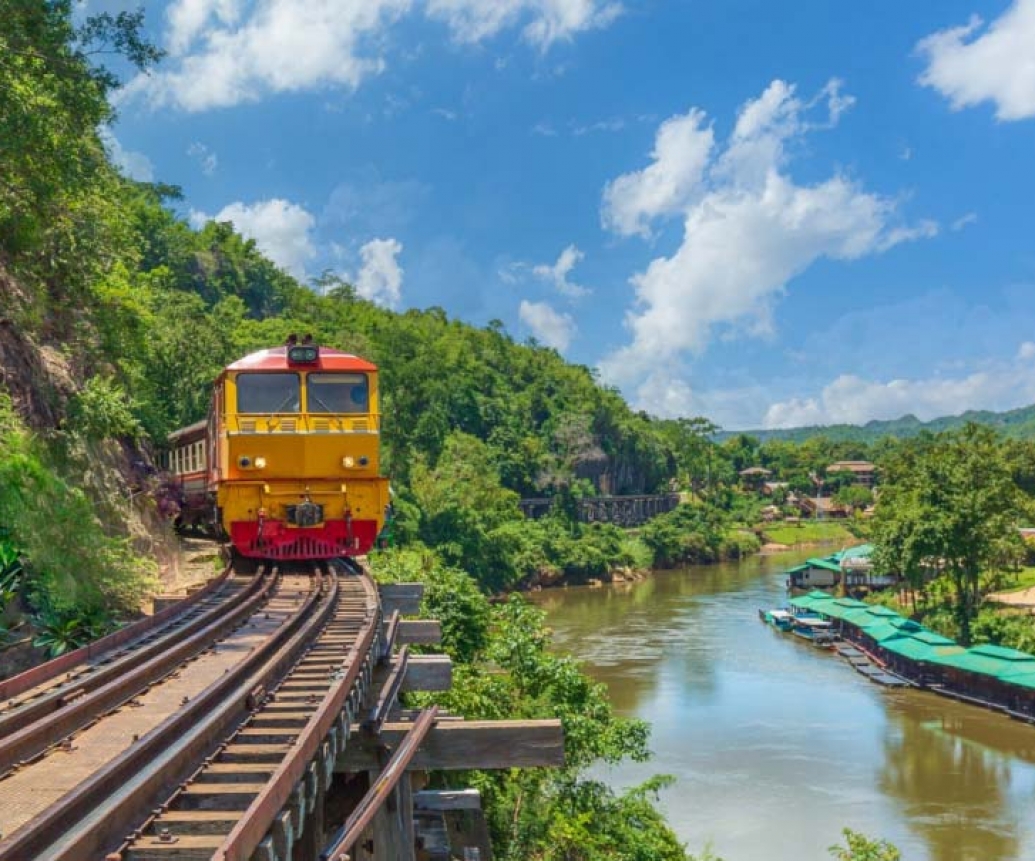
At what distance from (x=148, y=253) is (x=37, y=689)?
62995 mm

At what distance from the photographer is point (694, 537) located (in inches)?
3063

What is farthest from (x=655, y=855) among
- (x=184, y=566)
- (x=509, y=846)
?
(x=184, y=566)

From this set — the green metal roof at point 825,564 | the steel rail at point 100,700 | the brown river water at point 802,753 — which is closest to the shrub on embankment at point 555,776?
the brown river water at point 802,753

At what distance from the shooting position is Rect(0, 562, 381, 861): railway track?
14.6ft

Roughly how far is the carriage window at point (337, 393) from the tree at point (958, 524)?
29.1 meters

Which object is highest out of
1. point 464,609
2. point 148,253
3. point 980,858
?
point 148,253

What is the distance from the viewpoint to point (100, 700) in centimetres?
688

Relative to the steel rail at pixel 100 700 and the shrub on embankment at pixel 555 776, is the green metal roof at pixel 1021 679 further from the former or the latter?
the steel rail at pixel 100 700

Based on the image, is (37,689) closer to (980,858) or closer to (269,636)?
(269,636)

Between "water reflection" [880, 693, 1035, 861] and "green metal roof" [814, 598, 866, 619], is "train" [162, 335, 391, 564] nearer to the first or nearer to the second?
"water reflection" [880, 693, 1035, 861]

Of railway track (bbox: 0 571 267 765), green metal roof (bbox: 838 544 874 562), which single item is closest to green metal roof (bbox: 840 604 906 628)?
green metal roof (bbox: 838 544 874 562)

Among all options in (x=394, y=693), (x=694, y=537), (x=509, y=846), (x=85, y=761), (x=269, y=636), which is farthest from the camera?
(x=694, y=537)

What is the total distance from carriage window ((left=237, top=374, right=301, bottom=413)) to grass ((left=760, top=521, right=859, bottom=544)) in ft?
270

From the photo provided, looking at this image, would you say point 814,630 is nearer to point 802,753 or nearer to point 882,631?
point 882,631
